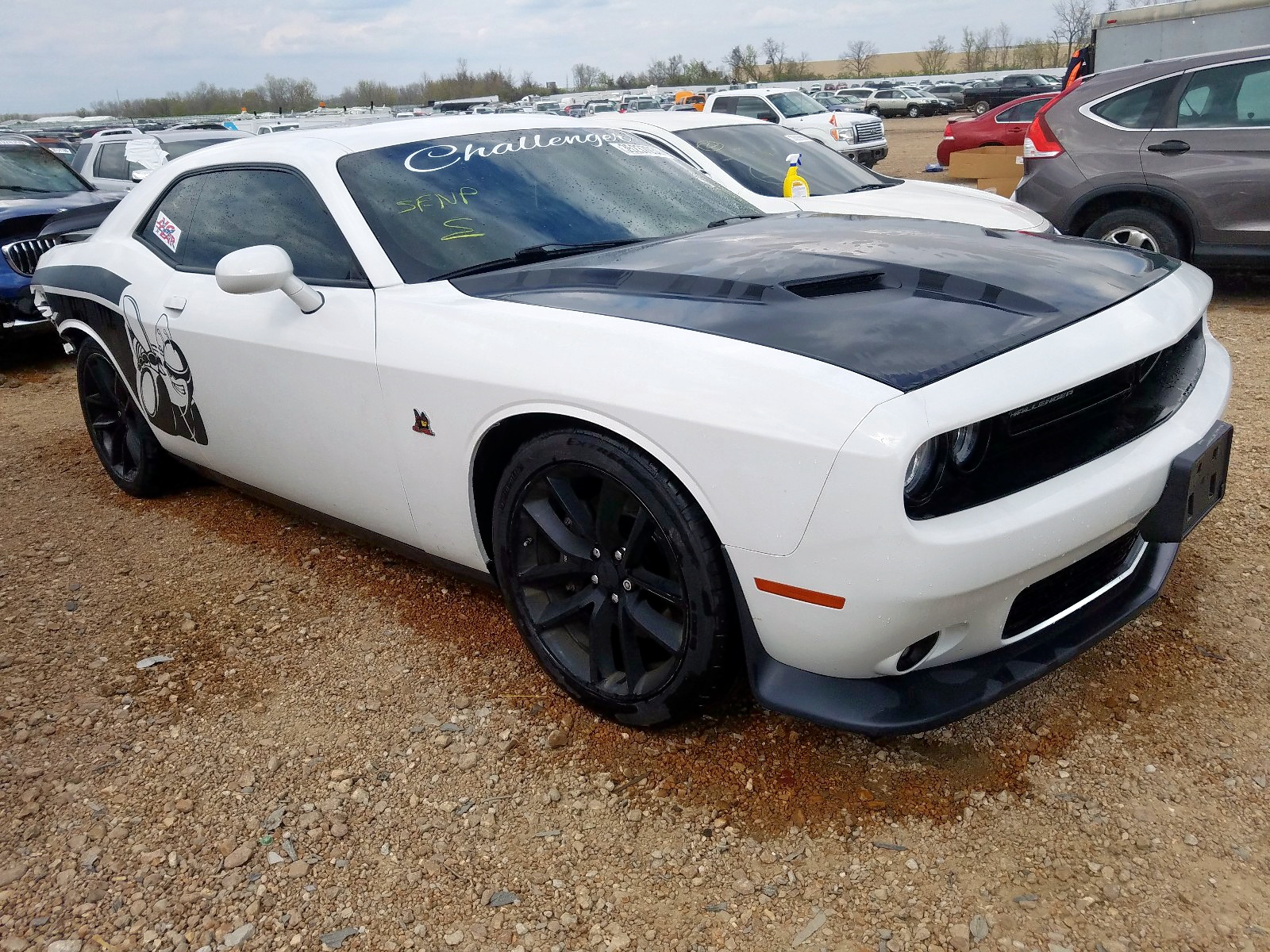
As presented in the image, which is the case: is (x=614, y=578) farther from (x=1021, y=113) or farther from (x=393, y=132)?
(x=1021, y=113)

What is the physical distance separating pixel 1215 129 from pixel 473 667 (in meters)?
6.04

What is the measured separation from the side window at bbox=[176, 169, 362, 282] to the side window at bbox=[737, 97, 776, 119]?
Result: 51.7ft

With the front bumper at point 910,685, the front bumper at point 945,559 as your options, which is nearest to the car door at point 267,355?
the front bumper at point 910,685

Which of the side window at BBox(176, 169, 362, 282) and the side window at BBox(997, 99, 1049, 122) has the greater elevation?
the side window at BBox(176, 169, 362, 282)

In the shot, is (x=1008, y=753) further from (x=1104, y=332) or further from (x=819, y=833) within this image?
(x=1104, y=332)

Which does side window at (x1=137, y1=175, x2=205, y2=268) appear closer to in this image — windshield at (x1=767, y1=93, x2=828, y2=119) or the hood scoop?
the hood scoop

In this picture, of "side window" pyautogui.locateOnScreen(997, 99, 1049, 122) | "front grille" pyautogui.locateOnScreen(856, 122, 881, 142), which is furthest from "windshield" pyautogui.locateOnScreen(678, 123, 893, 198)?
"side window" pyautogui.locateOnScreen(997, 99, 1049, 122)

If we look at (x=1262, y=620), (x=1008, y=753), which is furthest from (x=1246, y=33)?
(x=1008, y=753)

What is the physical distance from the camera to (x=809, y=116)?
18453 mm

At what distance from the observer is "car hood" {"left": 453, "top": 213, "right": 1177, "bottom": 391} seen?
2.10m

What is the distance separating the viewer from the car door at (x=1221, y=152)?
627 cm

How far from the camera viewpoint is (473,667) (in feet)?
9.87

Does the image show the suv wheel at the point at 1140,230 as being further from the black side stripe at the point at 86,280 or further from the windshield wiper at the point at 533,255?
the black side stripe at the point at 86,280

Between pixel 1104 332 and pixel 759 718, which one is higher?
pixel 1104 332
